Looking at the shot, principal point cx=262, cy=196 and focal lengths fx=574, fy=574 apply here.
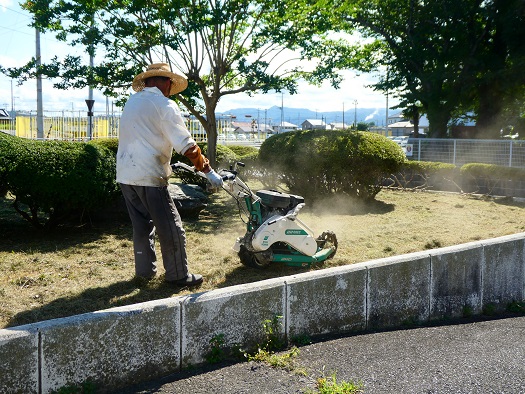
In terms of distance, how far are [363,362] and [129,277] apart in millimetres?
2401

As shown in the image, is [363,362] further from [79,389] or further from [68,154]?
[68,154]

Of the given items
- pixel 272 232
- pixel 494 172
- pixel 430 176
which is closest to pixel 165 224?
pixel 272 232

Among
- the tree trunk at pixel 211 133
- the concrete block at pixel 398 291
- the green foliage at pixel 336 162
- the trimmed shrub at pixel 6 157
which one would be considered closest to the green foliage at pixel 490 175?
the green foliage at pixel 336 162

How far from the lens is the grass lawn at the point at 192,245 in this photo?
4.82m

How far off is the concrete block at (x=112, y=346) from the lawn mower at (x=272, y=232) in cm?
176

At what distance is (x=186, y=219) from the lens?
8703 millimetres

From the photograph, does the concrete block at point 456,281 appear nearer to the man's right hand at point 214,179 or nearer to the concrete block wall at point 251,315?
the concrete block wall at point 251,315

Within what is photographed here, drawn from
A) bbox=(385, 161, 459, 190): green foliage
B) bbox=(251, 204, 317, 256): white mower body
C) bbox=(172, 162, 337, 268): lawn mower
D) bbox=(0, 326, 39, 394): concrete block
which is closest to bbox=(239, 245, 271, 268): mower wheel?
bbox=(172, 162, 337, 268): lawn mower

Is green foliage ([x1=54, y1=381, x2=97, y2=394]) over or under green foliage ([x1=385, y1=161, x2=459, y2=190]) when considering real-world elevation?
under

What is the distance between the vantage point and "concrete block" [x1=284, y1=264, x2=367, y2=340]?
14.8ft

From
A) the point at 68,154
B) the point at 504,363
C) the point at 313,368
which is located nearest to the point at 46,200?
the point at 68,154

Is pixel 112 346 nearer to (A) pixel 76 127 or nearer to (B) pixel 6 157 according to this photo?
(B) pixel 6 157

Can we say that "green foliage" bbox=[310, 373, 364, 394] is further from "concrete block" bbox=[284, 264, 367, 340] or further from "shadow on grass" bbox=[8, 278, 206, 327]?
"shadow on grass" bbox=[8, 278, 206, 327]

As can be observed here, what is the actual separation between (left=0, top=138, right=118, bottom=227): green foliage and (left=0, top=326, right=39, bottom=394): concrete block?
3.83 meters
